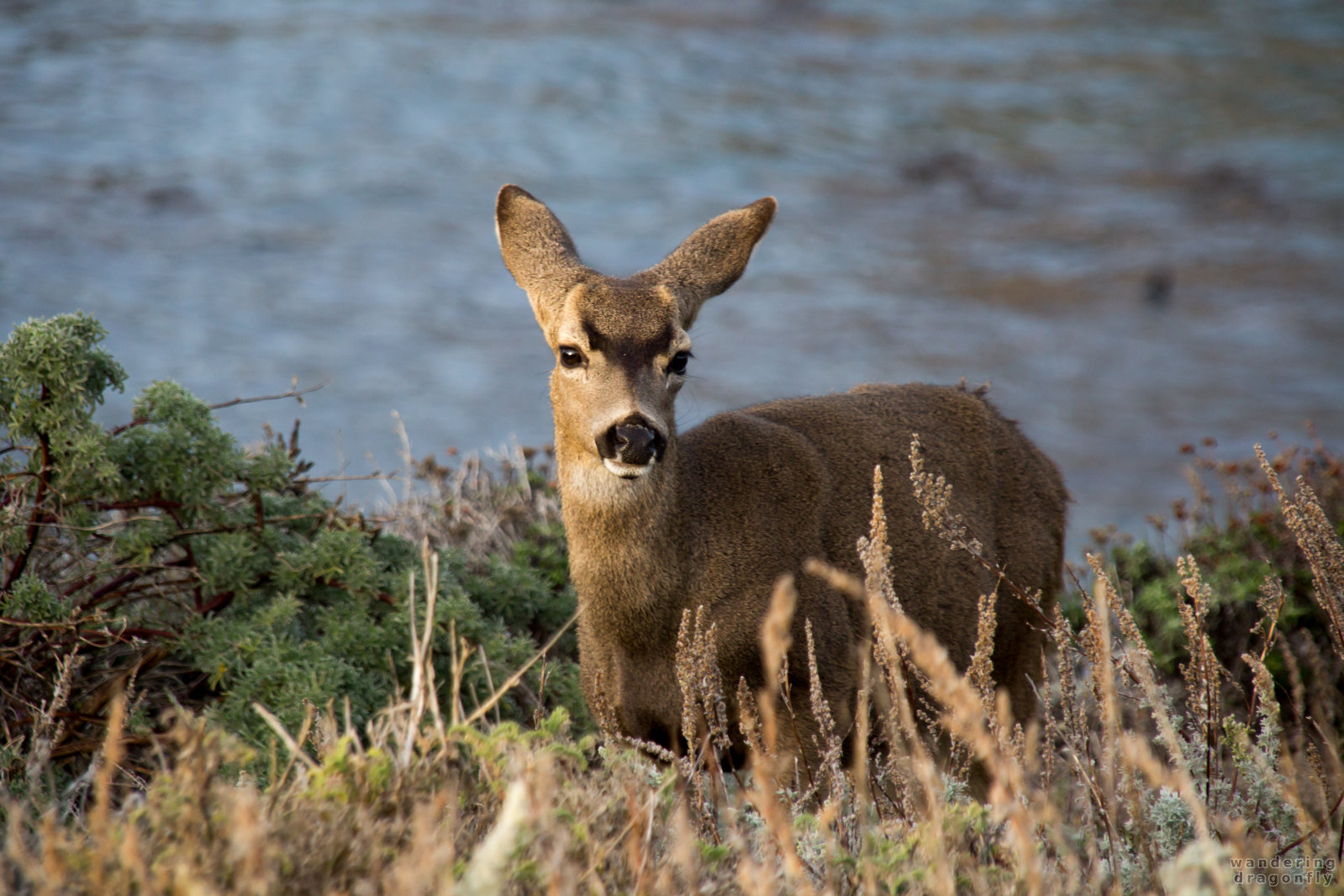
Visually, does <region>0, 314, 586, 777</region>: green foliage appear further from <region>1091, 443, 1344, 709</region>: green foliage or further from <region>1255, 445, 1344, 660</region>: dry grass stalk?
<region>1091, 443, 1344, 709</region>: green foliage

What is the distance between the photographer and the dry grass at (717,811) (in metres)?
2.40

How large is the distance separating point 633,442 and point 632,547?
23.8 inches

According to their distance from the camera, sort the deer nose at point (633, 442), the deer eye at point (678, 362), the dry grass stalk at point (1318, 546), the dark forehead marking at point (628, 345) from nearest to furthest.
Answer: the dry grass stalk at point (1318, 546) < the deer nose at point (633, 442) < the dark forehead marking at point (628, 345) < the deer eye at point (678, 362)

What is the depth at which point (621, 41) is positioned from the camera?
22.2 m

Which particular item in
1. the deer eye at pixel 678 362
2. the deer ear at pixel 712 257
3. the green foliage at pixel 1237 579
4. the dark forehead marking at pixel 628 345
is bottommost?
the green foliage at pixel 1237 579

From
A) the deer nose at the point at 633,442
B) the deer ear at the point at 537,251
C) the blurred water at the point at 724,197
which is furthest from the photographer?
the blurred water at the point at 724,197

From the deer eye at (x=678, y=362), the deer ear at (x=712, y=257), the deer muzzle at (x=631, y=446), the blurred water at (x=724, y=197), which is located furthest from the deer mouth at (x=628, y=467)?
the blurred water at (x=724, y=197)

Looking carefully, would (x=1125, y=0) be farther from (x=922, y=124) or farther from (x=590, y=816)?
(x=590, y=816)

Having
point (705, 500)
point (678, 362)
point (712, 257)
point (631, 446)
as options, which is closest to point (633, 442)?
point (631, 446)

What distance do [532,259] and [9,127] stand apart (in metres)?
14.1

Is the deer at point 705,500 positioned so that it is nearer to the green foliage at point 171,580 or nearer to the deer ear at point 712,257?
the deer ear at point 712,257

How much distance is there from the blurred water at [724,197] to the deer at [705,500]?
5.42 metres

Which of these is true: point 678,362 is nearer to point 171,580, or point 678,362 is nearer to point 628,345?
point 628,345

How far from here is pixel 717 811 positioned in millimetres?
3959
